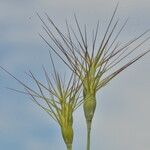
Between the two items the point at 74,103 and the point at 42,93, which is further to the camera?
the point at 42,93

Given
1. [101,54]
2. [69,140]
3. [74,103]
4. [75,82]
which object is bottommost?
[69,140]

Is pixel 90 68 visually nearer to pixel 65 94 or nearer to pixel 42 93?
pixel 65 94

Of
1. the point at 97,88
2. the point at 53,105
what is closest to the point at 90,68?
the point at 97,88

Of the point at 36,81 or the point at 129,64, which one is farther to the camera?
the point at 36,81

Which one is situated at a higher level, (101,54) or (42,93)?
(101,54)

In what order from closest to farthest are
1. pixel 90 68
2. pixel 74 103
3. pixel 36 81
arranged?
1. pixel 74 103
2. pixel 90 68
3. pixel 36 81

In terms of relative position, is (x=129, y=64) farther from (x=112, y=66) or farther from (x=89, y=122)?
(x=89, y=122)

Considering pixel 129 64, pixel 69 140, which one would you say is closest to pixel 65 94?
pixel 69 140

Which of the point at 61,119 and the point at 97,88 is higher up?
the point at 97,88

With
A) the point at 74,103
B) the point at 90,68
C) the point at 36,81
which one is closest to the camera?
the point at 74,103
